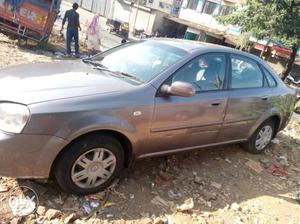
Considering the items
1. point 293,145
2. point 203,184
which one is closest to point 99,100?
point 203,184

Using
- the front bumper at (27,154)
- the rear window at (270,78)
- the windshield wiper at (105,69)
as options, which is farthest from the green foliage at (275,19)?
the front bumper at (27,154)

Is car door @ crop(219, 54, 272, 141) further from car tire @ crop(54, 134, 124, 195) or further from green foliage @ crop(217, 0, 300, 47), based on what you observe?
green foliage @ crop(217, 0, 300, 47)

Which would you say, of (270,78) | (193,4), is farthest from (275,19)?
(193,4)

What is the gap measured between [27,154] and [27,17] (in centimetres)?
1032

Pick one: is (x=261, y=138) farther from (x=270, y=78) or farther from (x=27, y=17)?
(x=27, y=17)

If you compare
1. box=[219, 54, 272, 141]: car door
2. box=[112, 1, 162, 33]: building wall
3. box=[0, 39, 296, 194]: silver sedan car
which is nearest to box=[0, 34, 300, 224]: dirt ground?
box=[0, 39, 296, 194]: silver sedan car

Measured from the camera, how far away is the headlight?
317cm

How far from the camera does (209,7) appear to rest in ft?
133

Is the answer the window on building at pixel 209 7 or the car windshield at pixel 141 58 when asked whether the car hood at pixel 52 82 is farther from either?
→ the window on building at pixel 209 7

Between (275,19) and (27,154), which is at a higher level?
(275,19)

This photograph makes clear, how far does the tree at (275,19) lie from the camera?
59.7ft

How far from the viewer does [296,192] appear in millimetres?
5074

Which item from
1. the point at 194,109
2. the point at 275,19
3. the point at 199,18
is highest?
the point at 275,19

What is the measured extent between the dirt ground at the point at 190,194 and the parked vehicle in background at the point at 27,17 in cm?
911
